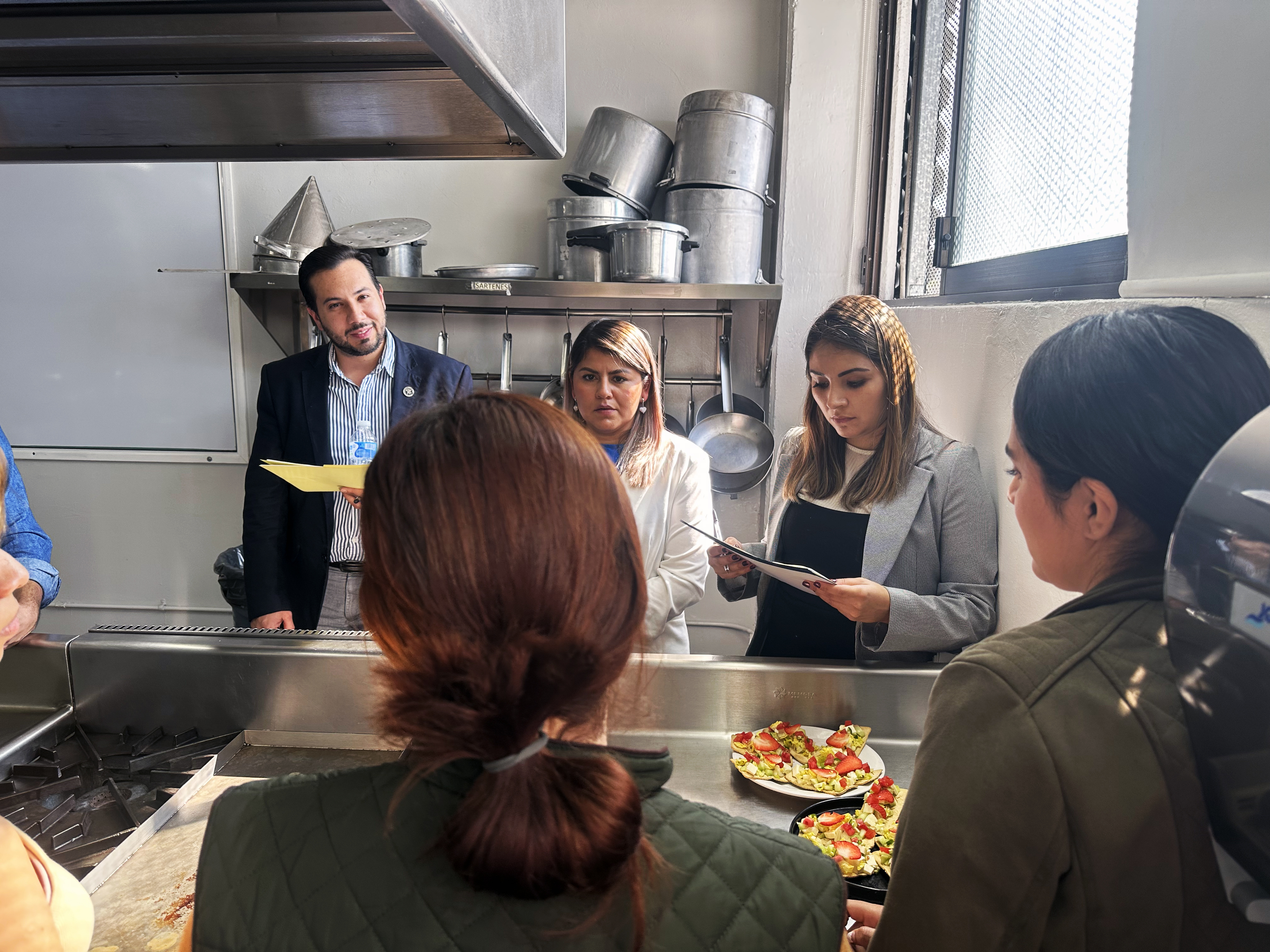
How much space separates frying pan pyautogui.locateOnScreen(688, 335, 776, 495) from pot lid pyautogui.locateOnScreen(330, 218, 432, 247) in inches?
45.5

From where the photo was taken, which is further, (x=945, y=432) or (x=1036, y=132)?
(x=945, y=432)

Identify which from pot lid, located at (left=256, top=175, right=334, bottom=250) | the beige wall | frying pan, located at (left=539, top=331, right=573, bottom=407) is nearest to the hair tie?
the beige wall

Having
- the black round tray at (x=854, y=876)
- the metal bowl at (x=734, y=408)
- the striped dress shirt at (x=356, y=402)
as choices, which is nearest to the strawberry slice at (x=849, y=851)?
the black round tray at (x=854, y=876)

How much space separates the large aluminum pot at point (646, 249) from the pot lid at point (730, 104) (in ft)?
1.50

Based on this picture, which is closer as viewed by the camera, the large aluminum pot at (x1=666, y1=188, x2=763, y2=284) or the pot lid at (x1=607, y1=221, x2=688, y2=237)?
the pot lid at (x1=607, y1=221, x2=688, y2=237)

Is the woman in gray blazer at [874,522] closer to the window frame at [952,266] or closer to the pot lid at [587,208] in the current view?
the window frame at [952,266]

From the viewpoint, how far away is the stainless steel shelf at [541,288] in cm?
267

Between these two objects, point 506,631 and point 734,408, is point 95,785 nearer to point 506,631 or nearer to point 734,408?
point 506,631

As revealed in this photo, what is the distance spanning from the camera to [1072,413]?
643mm

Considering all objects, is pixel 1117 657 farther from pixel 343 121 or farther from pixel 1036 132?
pixel 1036 132

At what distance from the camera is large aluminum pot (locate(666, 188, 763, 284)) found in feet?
8.95

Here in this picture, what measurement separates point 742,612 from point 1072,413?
273cm

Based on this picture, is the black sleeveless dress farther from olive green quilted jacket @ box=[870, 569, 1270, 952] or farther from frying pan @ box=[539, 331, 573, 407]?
frying pan @ box=[539, 331, 573, 407]

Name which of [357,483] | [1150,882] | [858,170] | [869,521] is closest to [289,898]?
[1150,882]
